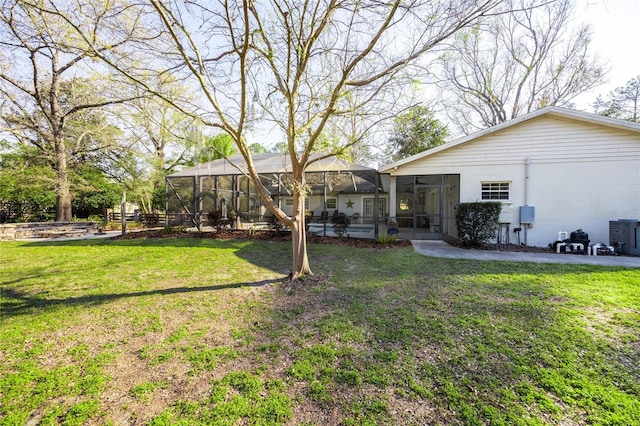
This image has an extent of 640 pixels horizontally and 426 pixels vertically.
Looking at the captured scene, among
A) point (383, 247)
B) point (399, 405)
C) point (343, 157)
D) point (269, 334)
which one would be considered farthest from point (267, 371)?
point (383, 247)

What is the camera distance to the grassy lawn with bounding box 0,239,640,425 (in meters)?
2.02

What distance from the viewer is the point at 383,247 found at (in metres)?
8.90

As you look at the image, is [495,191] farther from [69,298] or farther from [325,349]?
[69,298]

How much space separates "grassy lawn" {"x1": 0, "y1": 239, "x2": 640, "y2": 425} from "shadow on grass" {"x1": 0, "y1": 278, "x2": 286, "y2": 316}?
0.04 m

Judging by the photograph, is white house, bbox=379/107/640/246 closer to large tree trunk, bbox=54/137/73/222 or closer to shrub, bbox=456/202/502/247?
shrub, bbox=456/202/502/247

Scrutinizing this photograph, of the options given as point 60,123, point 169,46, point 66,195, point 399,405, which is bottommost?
point 399,405

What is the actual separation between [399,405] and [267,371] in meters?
1.21

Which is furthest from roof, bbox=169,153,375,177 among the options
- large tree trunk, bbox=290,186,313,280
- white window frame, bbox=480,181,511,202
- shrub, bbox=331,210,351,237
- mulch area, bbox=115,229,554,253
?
large tree trunk, bbox=290,186,313,280

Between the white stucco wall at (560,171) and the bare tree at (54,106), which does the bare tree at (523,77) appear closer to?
the white stucco wall at (560,171)

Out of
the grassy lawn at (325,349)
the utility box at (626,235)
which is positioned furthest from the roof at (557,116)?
the grassy lawn at (325,349)

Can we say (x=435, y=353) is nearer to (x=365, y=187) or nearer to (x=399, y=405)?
(x=399, y=405)

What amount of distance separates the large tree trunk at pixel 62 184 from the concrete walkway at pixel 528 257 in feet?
61.3

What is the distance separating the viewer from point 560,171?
29.3ft

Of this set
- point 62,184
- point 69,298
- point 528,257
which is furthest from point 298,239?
point 62,184
